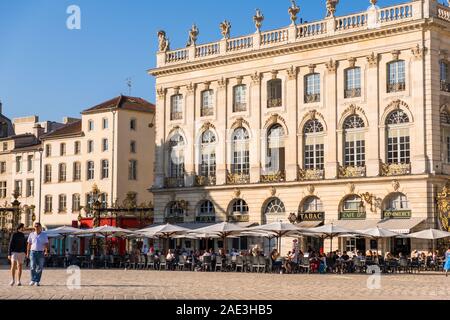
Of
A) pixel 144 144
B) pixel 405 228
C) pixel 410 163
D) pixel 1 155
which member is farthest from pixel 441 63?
pixel 1 155

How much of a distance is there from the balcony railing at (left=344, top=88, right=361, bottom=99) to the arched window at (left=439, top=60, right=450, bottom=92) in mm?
4732

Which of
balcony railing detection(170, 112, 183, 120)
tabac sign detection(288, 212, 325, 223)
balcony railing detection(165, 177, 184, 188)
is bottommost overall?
tabac sign detection(288, 212, 325, 223)

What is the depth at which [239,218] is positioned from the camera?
58.1 metres

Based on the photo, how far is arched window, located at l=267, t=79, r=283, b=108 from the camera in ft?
187

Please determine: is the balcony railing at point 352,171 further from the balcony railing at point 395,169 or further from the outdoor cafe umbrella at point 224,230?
the outdoor cafe umbrella at point 224,230

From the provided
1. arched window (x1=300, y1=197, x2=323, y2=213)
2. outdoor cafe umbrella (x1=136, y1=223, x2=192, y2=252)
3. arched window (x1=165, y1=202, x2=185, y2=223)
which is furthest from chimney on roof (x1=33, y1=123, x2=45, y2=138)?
outdoor cafe umbrella (x1=136, y1=223, x2=192, y2=252)

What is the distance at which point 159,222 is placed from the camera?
6259 centimetres

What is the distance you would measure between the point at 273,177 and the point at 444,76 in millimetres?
11992

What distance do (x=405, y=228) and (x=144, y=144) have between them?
3467cm

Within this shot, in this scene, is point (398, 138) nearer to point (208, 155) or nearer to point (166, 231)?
point (166, 231)

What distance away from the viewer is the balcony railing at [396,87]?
5103cm

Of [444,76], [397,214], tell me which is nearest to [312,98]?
[444,76]

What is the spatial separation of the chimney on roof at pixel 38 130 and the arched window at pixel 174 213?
28763mm

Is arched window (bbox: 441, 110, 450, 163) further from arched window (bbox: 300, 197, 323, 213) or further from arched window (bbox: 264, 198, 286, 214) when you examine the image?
arched window (bbox: 264, 198, 286, 214)
